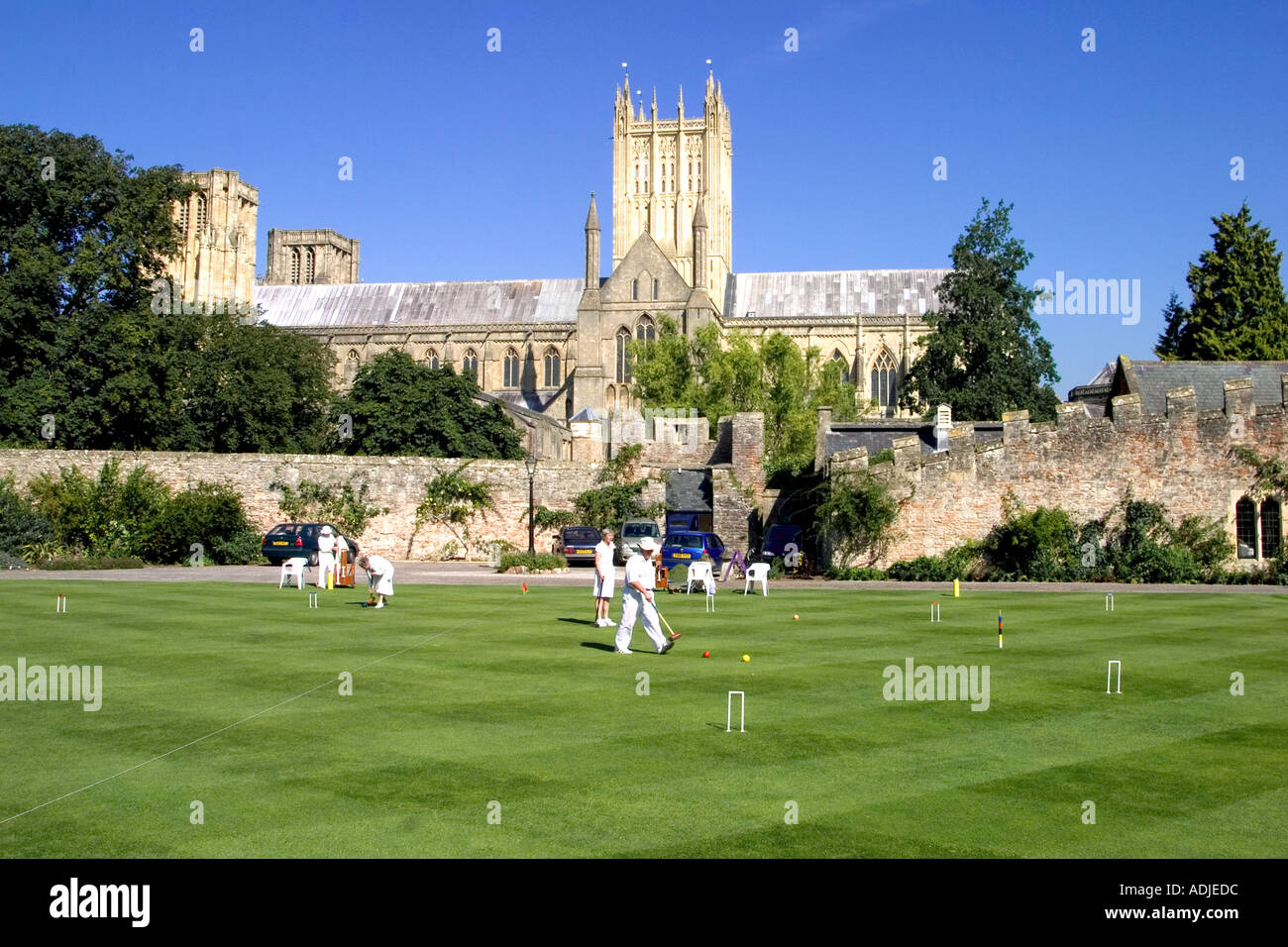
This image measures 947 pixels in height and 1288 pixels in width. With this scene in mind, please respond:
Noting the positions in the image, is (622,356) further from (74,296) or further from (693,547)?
(693,547)

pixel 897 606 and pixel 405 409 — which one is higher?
pixel 405 409

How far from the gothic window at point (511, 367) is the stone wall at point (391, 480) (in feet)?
171

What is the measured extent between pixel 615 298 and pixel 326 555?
196 feet

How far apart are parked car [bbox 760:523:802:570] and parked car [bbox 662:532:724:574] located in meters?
1.31

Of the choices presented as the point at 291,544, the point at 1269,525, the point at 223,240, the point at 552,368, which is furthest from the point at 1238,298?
the point at 223,240

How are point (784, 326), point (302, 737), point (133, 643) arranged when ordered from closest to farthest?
point (302, 737) < point (133, 643) < point (784, 326)

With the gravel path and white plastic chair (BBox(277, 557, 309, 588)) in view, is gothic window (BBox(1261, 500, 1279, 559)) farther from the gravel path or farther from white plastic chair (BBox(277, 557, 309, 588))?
white plastic chair (BBox(277, 557, 309, 588))

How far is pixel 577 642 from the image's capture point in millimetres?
15336

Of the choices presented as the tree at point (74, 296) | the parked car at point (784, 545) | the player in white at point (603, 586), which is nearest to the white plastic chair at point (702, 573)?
the player in white at point (603, 586)

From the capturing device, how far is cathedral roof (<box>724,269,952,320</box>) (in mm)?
92562

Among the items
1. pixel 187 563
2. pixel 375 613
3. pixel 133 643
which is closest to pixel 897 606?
pixel 375 613
